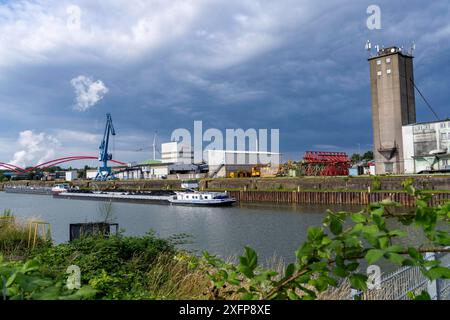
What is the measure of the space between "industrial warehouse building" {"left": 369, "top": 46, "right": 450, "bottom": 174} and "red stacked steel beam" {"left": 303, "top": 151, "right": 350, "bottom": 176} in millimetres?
13550

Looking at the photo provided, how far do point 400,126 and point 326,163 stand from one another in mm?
18501

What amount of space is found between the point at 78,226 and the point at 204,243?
1054 cm

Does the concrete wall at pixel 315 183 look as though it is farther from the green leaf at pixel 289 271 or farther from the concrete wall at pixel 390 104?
the green leaf at pixel 289 271

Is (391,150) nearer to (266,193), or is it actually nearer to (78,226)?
(266,193)

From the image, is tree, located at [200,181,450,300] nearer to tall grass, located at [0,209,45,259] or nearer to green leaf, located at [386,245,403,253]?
green leaf, located at [386,245,403,253]

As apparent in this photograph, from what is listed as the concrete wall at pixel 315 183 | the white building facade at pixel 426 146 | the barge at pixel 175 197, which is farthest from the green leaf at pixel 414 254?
the white building facade at pixel 426 146

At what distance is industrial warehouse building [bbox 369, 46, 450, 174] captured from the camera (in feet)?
153

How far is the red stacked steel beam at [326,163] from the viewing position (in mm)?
66625

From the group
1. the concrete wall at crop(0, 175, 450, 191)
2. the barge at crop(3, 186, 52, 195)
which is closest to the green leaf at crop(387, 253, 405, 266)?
the concrete wall at crop(0, 175, 450, 191)

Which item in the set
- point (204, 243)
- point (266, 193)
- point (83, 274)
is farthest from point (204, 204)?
point (83, 274)

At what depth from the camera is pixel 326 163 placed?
6806 cm

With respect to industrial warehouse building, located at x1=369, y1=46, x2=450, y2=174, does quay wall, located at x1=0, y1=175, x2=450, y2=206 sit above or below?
below

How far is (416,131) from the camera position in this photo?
160 feet
